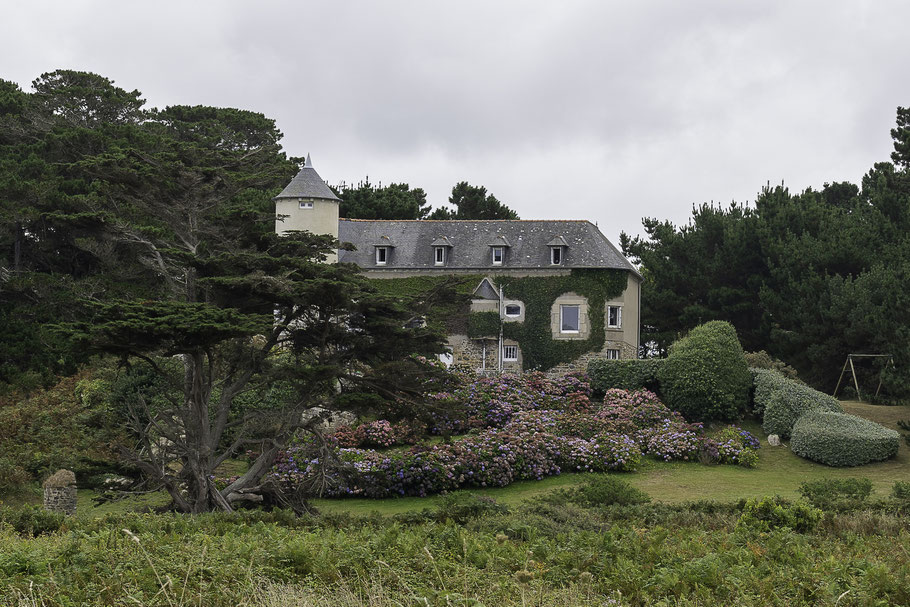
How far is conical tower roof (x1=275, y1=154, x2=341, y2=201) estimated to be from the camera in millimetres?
32781

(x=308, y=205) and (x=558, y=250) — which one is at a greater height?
(x=308, y=205)

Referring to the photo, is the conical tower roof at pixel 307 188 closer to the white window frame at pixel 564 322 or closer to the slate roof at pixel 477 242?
the slate roof at pixel 477 242

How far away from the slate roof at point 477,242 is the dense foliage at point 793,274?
4.65 m

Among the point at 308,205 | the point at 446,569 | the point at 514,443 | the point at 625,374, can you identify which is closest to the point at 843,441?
the point at 625,374

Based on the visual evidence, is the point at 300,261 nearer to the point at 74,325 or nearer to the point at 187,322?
the point at 187,322

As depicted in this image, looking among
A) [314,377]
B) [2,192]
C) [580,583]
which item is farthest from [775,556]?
[2,192]

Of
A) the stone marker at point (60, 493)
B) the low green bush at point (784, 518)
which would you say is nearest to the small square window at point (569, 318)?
the stone marker at point (60, 493)

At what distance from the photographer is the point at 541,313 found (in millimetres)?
34625

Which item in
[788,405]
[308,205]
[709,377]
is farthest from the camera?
[308,205]

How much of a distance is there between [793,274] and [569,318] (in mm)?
8788

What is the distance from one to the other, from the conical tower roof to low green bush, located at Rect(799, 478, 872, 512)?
20.2 metres

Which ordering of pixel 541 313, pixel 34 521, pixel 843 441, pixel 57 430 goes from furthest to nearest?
pixel 541 313 → pixel 57 430 → pixel 843 441 → pixel 34 521

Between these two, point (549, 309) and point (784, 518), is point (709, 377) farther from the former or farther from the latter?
point (784, 518)

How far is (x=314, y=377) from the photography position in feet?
51.3
